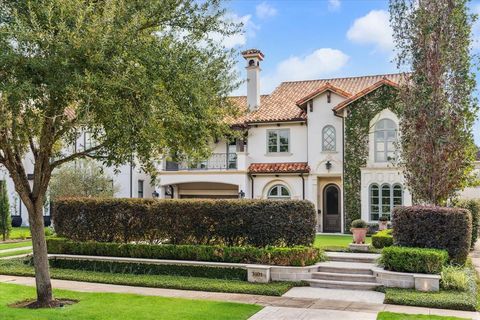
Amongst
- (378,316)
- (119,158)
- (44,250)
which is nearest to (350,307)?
(378,316)

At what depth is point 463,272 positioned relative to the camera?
12016 millimetres

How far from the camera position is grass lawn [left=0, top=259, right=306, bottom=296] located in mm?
12148

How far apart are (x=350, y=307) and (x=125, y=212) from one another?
26.9ft

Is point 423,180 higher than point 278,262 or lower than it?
higher

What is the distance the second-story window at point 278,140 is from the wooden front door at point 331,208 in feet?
11.1

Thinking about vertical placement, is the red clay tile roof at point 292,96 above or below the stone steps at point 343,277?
above

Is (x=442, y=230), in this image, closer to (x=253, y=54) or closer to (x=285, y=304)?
(x=285, y=304)

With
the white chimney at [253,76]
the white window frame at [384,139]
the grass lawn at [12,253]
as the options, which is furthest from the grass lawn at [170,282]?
the white chimney at [253,76]

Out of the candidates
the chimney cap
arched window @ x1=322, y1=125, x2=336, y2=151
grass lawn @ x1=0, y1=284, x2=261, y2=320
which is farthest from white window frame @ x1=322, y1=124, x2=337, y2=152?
grass lawn @ x1=0, y1=284, x2=261, y2=320

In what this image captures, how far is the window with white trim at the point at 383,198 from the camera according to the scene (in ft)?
86.1

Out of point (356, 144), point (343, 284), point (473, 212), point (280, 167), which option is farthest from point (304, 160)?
point (343, 284)

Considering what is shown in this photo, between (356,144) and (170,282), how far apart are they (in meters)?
16.8

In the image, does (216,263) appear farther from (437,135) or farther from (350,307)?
(437,135)

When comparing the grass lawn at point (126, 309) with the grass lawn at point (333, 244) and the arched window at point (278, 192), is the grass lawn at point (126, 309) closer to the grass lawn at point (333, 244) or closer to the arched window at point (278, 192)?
the grass lawn at point (333, 244)
